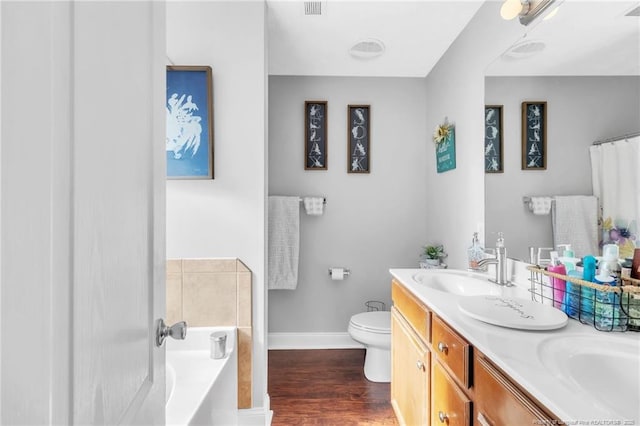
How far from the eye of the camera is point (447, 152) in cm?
240

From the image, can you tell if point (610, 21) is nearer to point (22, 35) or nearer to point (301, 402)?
point (22, 35)

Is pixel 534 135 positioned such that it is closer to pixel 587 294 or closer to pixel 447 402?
pixel 587 294

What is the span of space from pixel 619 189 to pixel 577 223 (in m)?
0.21

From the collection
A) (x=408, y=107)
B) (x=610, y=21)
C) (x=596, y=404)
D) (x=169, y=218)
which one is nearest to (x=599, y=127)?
(x=610, y=21)

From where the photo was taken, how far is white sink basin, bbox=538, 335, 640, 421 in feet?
2.58

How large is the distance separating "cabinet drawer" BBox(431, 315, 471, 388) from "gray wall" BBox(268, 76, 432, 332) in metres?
1.57

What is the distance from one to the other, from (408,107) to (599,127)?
1.81m

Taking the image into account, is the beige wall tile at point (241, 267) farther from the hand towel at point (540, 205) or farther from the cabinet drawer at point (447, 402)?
the hand towel at point (540, 205)

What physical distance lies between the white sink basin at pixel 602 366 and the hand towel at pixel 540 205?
676 millimetres

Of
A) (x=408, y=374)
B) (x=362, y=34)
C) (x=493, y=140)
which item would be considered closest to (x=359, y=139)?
(x=362, y=34)

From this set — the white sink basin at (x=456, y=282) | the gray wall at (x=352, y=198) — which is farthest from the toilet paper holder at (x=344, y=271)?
the white sink basin at (x=456, y=282)

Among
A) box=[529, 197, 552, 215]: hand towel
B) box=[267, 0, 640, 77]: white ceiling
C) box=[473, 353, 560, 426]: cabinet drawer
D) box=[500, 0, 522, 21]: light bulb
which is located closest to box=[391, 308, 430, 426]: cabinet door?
box=[473, 353, 560, 426]: cabinet drawer

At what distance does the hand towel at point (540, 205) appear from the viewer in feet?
4.82

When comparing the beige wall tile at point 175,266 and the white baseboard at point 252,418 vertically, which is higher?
the beige wall tile at point 175,266
